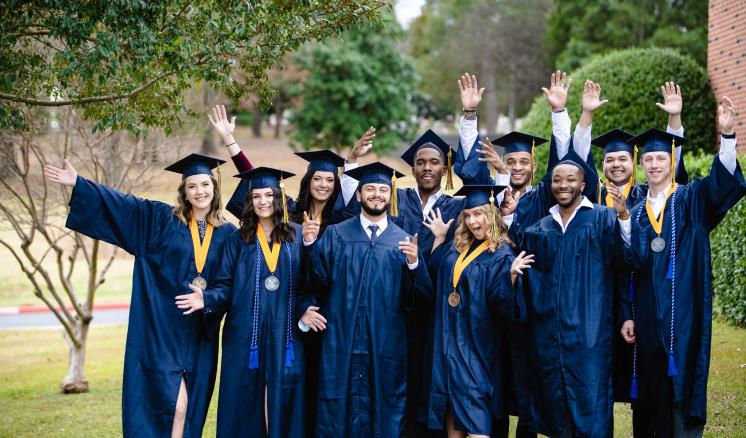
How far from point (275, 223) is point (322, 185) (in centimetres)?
57


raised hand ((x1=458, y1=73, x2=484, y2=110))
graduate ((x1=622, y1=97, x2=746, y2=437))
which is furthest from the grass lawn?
raised hand ((x1=458, y1=73, x2=484, y2=110))

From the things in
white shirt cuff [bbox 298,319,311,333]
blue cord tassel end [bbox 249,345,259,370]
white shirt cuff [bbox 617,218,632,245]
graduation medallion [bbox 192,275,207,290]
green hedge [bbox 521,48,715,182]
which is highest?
green hedge [bbox 521,48,715,182]

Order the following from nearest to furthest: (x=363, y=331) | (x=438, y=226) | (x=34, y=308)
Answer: (x=363, y=331) → (x=438, y=226) → (x=34, y=308)

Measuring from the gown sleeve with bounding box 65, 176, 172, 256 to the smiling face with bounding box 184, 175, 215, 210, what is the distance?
0.20m

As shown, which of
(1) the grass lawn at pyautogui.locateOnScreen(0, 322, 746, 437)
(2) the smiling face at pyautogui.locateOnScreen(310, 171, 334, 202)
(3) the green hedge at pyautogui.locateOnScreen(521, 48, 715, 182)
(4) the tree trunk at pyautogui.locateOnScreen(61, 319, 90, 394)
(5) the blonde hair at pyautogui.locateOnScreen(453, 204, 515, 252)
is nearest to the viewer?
(5) the blonde hair at pyautogui.locateOnScreen(453, 204, 515, 252)

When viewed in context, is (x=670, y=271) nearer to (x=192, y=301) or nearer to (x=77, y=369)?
(x=192, y=301)

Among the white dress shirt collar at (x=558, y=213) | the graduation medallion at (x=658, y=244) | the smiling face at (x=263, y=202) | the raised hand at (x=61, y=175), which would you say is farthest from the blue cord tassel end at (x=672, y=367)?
the raised hand at (x=61, y=175)

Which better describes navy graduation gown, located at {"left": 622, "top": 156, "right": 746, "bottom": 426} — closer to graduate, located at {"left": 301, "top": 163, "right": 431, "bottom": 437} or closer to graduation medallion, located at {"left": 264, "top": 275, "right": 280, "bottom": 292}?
graduate, located at {"left": 301, "top": 163, "right": 431, "bottom": 437}

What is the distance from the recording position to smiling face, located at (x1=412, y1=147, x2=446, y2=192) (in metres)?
5.98

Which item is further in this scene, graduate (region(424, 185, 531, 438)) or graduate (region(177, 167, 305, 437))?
graduate (region(177, 167, 305, 437))

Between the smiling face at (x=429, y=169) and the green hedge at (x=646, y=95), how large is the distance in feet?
23.0

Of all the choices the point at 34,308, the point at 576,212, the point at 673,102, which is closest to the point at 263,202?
the point at 576,212

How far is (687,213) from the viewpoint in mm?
5340

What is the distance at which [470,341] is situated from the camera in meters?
5.18
